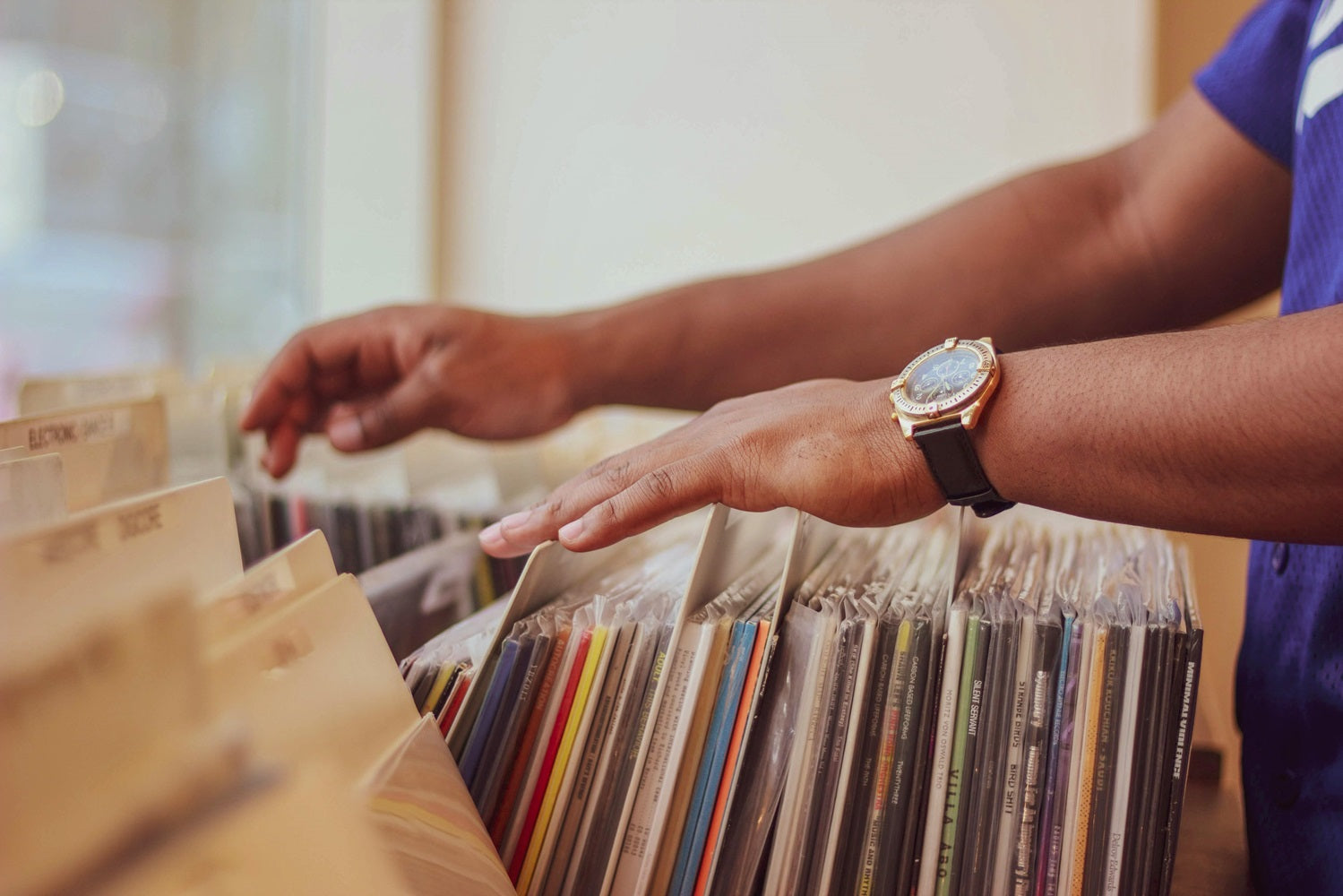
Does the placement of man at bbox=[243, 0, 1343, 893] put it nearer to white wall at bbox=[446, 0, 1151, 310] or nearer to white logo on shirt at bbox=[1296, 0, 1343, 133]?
white logo on shirt at bbox=[1296, 0, 1343, 133]

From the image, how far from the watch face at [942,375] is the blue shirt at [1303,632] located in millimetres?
339

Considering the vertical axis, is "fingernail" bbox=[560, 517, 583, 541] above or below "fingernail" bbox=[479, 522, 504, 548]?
above

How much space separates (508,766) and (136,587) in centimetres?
27

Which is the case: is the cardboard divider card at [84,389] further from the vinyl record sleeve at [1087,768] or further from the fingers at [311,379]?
the vinyl record sleeve at [1087,768]

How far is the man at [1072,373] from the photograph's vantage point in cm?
52

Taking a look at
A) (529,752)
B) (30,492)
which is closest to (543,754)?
(529,752)

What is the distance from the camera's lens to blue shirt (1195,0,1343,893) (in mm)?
683

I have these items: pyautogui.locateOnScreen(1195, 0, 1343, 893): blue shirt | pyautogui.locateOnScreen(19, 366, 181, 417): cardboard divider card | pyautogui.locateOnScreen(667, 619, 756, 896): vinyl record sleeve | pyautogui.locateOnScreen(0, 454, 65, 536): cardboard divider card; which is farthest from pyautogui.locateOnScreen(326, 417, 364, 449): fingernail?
pyautogui.locateOnScreen(1195, 0, 1343, 893): blue shirt

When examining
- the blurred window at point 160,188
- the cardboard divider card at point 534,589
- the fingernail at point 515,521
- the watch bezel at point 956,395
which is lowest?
the cardboard divider card at point 534,589

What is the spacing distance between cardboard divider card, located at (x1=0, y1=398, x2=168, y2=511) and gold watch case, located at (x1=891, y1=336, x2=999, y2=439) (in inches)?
22.8

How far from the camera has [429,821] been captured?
43cm

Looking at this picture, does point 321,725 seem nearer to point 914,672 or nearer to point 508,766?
point 508,766

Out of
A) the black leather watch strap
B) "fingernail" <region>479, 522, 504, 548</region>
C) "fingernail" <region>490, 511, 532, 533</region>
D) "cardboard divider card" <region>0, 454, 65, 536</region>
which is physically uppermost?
the black leather watch strap

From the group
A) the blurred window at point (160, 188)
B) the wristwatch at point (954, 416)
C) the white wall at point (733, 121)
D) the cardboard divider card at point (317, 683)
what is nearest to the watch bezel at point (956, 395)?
the wristwatch at point (954, 416)
